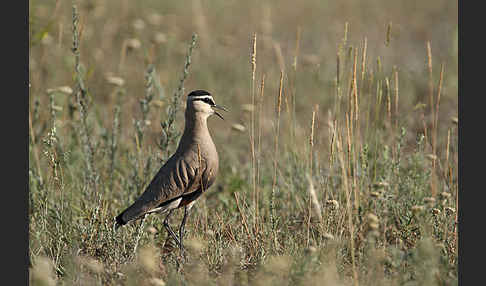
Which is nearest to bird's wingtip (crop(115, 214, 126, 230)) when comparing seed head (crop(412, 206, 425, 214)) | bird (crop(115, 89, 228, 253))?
bird (crop(115, 89, 228, 253))

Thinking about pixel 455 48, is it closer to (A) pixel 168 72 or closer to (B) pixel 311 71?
(B) pixel 311 71

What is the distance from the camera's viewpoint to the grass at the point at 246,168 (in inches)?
129

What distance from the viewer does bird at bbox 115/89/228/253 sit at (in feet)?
11.7

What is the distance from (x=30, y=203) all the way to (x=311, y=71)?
4.45 meters

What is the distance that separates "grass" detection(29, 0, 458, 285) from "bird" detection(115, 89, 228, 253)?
0.18 m

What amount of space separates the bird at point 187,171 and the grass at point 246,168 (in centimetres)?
18

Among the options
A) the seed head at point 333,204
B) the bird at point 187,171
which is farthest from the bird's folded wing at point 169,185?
the seed head at point 333,204

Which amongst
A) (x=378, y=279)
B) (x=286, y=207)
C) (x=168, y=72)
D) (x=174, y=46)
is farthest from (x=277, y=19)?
(x=378, y=279)

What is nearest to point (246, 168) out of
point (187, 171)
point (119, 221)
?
point (187, 171)

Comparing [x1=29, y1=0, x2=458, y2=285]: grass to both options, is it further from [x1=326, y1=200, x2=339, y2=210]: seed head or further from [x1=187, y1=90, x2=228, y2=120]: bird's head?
[x1=187, y1=90, x2=228, y2=120]: bird's head

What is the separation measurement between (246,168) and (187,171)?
1.72m

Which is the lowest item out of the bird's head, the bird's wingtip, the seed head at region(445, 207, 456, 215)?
the bird's wingtip

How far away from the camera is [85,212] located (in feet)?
13.3

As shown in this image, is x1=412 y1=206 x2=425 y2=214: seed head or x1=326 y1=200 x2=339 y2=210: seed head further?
x1=326 y1=200 x2=339 y2=210: seed head
